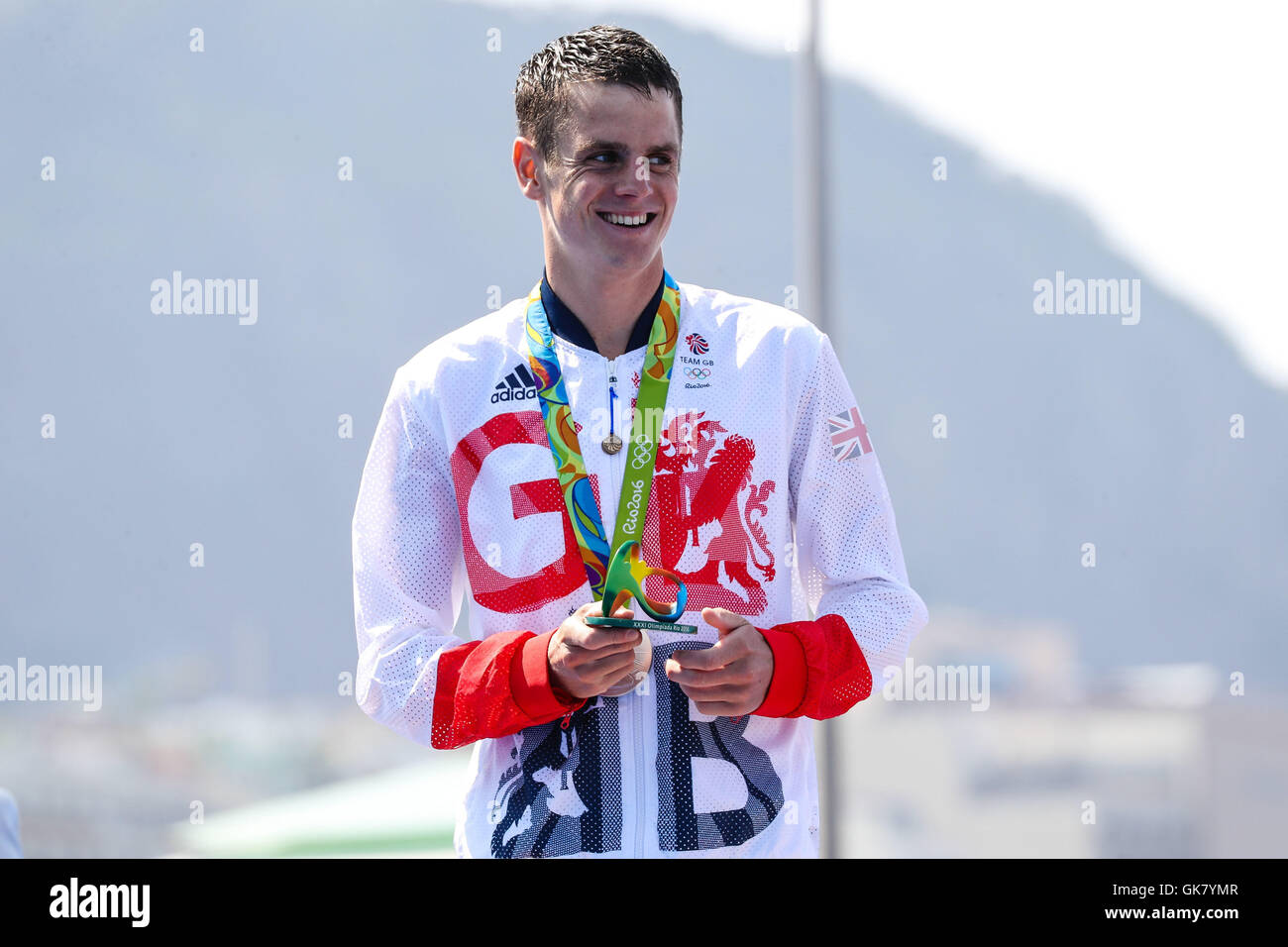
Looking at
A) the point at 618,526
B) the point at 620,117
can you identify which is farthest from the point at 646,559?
the point at 620,117

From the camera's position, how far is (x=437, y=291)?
21.4 meters

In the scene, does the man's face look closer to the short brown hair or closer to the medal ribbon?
the short brown hair

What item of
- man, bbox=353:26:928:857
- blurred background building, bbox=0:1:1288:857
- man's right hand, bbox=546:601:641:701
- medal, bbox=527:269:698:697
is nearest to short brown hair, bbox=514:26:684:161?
man, bbox=353:26:928:857

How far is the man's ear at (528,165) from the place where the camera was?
1.96 meters

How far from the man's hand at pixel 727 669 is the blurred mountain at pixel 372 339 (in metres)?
11.4

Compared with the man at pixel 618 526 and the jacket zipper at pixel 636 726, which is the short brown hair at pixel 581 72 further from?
the jacket zipper at pixel 636 726

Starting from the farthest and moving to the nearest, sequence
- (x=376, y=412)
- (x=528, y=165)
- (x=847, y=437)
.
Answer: (x=376, y=412), (x=528, y=165), (x=847, y=437)

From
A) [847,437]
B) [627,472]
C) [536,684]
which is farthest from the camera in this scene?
[847,437]

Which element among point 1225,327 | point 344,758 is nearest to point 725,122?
point 344,758

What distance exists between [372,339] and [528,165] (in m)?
20.7

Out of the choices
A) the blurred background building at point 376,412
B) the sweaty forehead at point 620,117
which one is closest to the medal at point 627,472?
the sweaty forehead at point 620,117

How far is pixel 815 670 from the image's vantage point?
5.58 ft

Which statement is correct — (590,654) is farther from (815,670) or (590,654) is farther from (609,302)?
(609,302)

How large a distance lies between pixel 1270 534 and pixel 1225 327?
600 centimetres
